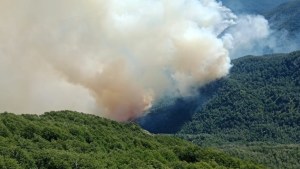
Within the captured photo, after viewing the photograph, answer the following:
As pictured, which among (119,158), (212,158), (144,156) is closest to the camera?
(119,158)

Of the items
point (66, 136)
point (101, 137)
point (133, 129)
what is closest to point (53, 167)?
point (66, 136)

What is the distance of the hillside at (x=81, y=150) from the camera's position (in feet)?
272

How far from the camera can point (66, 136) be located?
107375mm

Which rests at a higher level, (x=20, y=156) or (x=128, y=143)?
(x=128, y=143)

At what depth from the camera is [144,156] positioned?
107 m

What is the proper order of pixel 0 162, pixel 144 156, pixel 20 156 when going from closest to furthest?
pixel 0 162
pixel 20 156
pixel 144 156

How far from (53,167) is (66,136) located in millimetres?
25360

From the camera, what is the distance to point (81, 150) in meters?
101

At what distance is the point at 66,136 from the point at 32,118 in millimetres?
15555

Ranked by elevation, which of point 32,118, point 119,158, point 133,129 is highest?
point 133,129

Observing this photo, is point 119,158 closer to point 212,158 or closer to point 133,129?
point 212,158

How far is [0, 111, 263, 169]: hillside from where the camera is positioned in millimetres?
82938

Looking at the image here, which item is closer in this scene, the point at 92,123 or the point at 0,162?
the point at 0,162

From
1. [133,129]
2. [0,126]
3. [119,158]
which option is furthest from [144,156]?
[133,129]
